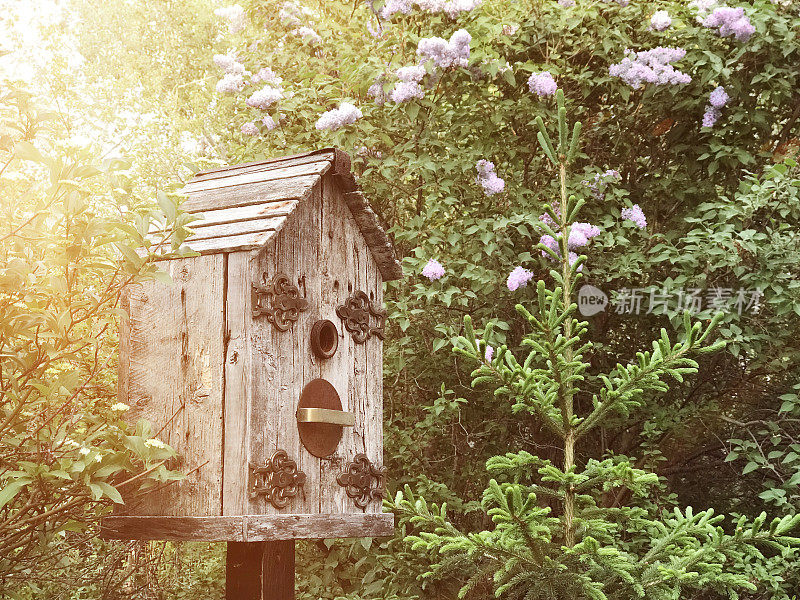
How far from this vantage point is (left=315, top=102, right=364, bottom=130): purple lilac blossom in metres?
4.04

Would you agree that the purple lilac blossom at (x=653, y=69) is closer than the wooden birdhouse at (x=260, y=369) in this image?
No

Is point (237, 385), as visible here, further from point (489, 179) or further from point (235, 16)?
point (235, 16)

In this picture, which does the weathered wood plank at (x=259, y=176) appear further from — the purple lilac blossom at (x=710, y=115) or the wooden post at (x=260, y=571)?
the purple lilac blossom at (x=710, y=115)

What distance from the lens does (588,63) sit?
473cm

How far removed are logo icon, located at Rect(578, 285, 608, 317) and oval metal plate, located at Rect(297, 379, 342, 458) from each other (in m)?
2.22

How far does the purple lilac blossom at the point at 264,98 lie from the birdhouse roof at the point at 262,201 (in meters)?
1.45

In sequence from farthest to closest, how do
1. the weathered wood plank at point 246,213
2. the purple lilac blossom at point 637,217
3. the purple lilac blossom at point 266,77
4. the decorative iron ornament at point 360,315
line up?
the purple lilac blossom at point 266,77, the purple lilac blossom at point 637,217, the decorative iron ornament at point 360,315, the weathered wood plank at point 246,213

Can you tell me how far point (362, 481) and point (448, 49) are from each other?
2220 mm

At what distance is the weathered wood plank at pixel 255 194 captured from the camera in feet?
8.61

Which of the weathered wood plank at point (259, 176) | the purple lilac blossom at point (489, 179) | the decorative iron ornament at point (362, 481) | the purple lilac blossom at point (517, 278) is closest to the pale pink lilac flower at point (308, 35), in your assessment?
the purple lilac blossom at point (489, 179)

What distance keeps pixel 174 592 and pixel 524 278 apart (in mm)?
2753

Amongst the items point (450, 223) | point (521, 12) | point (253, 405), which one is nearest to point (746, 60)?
point (521, 12)

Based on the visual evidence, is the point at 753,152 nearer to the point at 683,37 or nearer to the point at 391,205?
the point at 683,37

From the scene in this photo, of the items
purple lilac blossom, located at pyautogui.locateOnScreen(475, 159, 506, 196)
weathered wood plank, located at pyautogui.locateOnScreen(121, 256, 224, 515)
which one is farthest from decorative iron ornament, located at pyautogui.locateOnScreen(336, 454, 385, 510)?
purple lilac blossom, located at pyautogui.locateOnScreen(475, 159, 506, 196)
